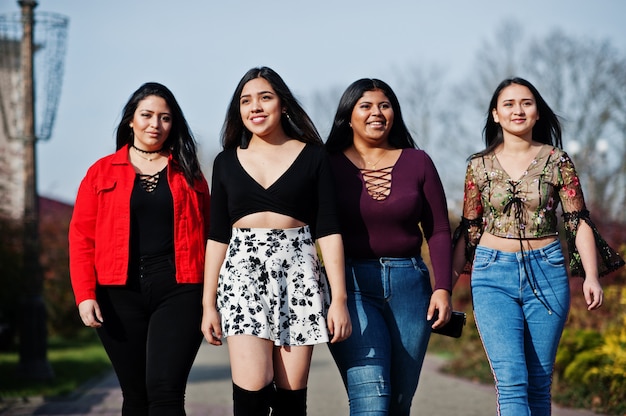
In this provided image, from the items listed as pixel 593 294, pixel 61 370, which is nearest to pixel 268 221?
pixel 593 294

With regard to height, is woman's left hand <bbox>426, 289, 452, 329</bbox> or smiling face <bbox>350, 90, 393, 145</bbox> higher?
smiling face <bbox>350, 90, 393, 145</bbox>

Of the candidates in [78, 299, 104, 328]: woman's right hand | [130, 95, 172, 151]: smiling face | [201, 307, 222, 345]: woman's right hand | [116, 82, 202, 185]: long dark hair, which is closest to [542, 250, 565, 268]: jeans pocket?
[201, 307, 222, 345]: woman's right hand

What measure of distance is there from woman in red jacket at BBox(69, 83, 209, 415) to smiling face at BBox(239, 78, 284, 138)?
596 millimetres

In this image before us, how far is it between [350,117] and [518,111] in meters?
0.94

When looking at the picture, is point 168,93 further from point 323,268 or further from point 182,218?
point 323,268

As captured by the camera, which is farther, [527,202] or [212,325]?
[527,202]

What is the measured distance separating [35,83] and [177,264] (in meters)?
8.48

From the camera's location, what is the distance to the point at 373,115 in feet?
15.8

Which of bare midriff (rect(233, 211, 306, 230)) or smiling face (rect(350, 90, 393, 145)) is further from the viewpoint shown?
smiling face (rect(350, 90, 393, 145))

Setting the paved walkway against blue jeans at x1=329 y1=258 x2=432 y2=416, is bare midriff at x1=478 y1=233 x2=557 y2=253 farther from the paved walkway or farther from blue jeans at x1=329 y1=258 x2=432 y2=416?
the paved walkway

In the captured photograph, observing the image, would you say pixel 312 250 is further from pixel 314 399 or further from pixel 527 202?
pixel 314 399

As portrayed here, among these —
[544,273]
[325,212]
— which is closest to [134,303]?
[325,212]

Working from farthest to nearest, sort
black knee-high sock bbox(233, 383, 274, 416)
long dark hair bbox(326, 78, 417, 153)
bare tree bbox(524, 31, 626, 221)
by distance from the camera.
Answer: bare tree bbox(524, 31, 626, 221), long dark hair bbox(326, 78, 417, 153), black knee-high sock bbox(233, 383, 274, 416)

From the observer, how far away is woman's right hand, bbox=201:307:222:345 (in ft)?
14.5
